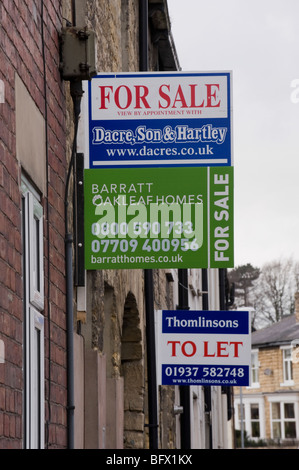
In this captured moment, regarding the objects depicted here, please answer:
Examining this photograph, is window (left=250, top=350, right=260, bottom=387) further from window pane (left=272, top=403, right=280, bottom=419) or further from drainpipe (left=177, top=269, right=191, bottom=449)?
drainpipe (left=177, top=269, right=191, bottom=449)

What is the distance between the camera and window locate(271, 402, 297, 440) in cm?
6574

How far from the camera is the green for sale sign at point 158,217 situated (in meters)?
8.08

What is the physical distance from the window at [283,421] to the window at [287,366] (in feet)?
4.14

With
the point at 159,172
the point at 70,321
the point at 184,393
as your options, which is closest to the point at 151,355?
the point at 184,393

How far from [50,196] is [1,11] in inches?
63.8

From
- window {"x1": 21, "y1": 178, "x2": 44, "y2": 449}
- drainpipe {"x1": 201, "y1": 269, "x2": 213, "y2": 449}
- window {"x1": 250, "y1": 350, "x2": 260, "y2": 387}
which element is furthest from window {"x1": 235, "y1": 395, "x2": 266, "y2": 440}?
window {"x1": 21, "y1": 178, "x2": 44, "y2": 449}

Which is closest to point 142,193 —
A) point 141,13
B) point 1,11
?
point 1,11

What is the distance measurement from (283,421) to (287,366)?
115 inches

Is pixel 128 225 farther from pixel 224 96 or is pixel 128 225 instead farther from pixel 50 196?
pixel 224 96

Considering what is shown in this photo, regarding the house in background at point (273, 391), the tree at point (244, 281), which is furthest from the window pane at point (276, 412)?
the tree at point (244, 281)

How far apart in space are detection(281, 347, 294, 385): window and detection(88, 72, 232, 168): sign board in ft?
192

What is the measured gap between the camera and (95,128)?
27.6 feet

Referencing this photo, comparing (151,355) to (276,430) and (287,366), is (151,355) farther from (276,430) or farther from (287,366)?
(276,430)

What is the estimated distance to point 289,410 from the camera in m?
66.1
